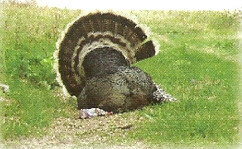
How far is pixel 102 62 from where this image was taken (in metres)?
9.02

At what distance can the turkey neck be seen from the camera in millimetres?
8891

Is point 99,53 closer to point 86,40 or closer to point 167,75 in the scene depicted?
point 86,40

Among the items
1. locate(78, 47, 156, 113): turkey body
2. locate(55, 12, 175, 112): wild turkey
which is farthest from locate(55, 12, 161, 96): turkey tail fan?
locate(78, 47, 156, 113): turkey body

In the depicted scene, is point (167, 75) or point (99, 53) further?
point (167, 75)

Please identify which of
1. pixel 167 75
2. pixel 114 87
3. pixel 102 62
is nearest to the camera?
pixel 114 87

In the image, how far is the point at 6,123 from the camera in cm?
797

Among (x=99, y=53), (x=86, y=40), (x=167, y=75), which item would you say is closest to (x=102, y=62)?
(x=99, y=53)

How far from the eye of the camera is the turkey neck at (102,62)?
889cm

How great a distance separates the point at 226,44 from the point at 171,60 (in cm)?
138

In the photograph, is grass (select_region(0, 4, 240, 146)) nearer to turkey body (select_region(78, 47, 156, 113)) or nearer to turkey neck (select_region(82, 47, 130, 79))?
turkey body (select_region(78, 47, 156, 113))

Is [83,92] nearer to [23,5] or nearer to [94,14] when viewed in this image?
[94,14]

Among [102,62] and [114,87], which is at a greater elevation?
[102,62]

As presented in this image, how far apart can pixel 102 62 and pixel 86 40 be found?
1.73 ft

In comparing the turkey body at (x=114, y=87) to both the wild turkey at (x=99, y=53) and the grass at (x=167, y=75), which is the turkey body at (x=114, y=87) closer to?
the wild turkey at (x=99, y=53)
